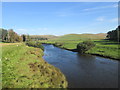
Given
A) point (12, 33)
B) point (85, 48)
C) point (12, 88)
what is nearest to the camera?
point (12, 88)

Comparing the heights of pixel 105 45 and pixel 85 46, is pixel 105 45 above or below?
above

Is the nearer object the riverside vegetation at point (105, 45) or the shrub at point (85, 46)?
the riverside vegetation at point (105, 45)

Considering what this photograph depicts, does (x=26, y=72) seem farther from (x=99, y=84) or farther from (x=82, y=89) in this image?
(x=99, y=84)

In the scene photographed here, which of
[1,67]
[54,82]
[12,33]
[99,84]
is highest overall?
[12,33]

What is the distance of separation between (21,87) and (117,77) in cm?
1697

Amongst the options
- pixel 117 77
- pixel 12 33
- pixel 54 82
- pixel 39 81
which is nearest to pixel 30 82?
pixel 39 81

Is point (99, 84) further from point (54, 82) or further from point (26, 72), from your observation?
point (26, 72)

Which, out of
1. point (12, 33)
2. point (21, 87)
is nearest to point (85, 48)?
point (21, 87)

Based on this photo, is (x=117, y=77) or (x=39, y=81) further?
(x=117, y=77)

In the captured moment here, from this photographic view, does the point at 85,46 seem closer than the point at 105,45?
Yes

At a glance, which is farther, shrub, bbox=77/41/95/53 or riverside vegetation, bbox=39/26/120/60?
shrub, bbox=77/41/95/53

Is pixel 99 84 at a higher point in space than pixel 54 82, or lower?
lower

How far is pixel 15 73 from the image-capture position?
52.2ft

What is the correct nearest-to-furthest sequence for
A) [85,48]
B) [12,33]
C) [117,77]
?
[117,77], [85,48], [12,33]
